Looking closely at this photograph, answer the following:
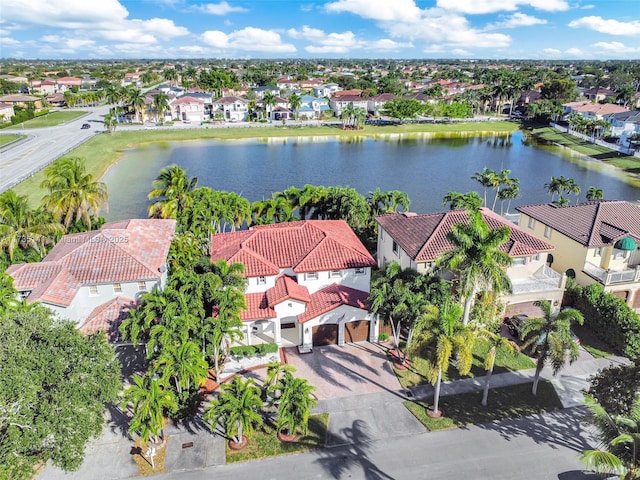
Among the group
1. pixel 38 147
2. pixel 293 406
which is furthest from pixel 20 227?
pixel 38 147

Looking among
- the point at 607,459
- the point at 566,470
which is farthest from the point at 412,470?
the point at 607,459

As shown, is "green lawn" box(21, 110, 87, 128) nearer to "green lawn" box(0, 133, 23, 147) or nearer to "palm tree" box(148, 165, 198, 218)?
"green lawn" box(0, 133, 23, 147)

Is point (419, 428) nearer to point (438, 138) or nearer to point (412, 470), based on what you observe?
point (412, 470)

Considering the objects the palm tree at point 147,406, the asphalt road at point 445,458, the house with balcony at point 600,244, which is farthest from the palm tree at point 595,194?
the palm tree at point 147,406

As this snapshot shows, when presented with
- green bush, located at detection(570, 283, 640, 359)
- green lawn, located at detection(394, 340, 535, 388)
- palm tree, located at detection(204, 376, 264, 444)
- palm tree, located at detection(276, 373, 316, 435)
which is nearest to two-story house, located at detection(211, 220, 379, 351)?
green lawn, located at detection(394, 340, 535, 388)

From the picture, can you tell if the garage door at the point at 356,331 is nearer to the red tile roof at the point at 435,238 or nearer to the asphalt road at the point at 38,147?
the red tile roof at the point at 435,238

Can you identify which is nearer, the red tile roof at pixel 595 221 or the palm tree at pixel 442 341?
the palm tree at pixel 442 341
